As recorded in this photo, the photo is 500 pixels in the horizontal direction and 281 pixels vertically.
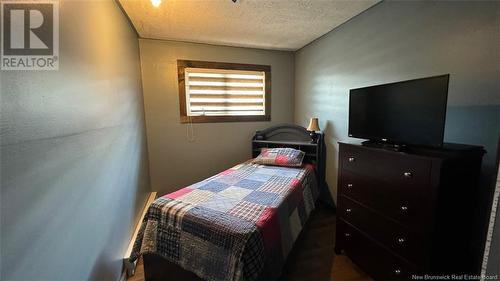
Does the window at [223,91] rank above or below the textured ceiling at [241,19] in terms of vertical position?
below

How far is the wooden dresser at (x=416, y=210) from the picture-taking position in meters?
1.17

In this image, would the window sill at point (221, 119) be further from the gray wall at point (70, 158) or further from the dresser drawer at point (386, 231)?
the dresser drawer at point (386, 231)

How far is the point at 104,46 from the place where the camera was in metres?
1.54

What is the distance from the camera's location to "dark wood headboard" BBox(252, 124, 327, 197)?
2.93 metres

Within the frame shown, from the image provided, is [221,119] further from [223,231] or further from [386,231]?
[386,231]

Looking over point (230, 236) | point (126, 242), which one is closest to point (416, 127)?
point (230, 236)

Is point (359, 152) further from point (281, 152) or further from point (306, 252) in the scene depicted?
point (281, 152)

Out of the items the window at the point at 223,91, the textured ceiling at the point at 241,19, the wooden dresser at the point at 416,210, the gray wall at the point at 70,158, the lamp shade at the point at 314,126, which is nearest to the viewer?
the gray wall at the point at 70,158

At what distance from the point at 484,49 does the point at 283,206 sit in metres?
1.72

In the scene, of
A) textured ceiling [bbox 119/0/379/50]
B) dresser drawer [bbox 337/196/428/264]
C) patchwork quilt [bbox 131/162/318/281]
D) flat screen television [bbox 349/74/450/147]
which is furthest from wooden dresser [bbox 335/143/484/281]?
textured ceiling [bbox 119/0/379/50]

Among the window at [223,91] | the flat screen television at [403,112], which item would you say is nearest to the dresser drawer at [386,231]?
the flat screen television at [403,112]
